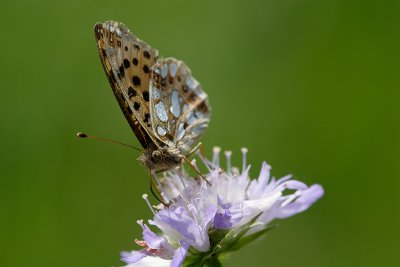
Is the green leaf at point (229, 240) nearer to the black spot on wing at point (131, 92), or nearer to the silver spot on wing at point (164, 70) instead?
the black spot on wing at point (131, 92)

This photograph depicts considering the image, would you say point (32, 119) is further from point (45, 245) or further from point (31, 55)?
point (45, 245)

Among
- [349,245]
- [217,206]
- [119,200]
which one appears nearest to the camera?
[217,206]

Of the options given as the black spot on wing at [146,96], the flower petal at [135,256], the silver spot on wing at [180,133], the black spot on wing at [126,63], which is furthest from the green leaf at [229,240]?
the black spot on wing at [126,63]

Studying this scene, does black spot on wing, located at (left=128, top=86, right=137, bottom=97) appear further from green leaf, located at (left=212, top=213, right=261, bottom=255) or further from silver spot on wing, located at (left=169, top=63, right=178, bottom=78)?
green leaf, located at (left=212, top=213, right=261, bottom=255)

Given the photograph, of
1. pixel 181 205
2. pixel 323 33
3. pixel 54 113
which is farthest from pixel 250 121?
pixel 181 205

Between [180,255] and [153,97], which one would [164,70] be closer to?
[153,97]

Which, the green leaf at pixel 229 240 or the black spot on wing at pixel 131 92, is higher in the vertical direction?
the black spot on wing at pixel 131 92

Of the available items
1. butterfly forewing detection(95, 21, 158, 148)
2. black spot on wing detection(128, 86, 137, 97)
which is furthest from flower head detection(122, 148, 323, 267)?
black spot on wing detection(128, 86, 137, 97)
